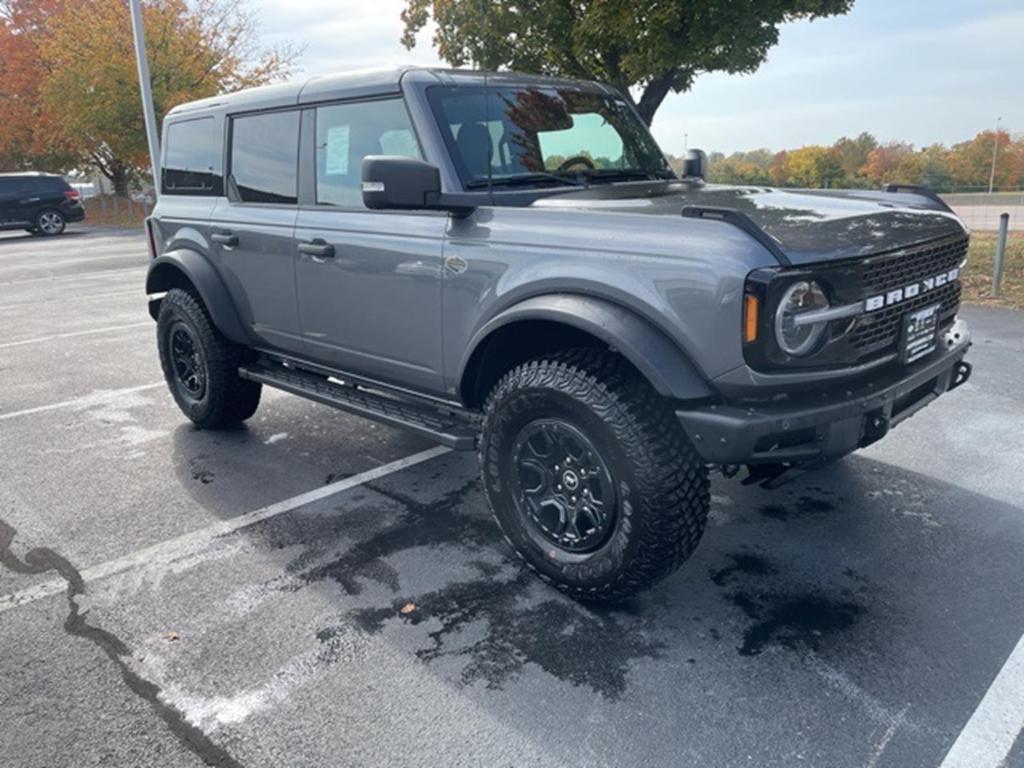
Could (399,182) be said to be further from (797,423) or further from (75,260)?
(75,260)

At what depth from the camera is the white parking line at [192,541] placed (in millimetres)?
3234

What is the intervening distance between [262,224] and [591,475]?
2.45m

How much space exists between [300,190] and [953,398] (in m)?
4.44

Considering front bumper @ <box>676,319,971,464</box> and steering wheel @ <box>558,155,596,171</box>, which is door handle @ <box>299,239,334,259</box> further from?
front bumper @ <box>676,319,971,464</box>

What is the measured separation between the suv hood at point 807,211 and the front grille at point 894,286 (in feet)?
0.17

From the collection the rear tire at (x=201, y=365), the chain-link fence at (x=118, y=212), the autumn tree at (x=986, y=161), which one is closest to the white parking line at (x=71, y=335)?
the rear tire at (x=201, y=365)

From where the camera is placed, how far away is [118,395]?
6137mm

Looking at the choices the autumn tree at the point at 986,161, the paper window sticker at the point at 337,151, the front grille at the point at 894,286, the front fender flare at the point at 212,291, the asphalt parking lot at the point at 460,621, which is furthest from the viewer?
the autumn tree at the point at 986,161

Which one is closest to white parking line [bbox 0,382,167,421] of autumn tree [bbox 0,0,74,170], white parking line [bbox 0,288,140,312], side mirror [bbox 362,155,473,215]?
side mirror [bbox 362,155,473,215]

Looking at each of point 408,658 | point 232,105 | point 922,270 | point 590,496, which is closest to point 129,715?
point 408,658

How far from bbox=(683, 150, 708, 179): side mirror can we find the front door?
78.6 inches

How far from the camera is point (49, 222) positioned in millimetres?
22672

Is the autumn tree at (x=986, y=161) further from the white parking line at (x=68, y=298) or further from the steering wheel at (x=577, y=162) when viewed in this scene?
the steering wheel at (x=577, y=162)

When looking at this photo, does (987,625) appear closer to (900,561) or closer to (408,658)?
(900,561)
